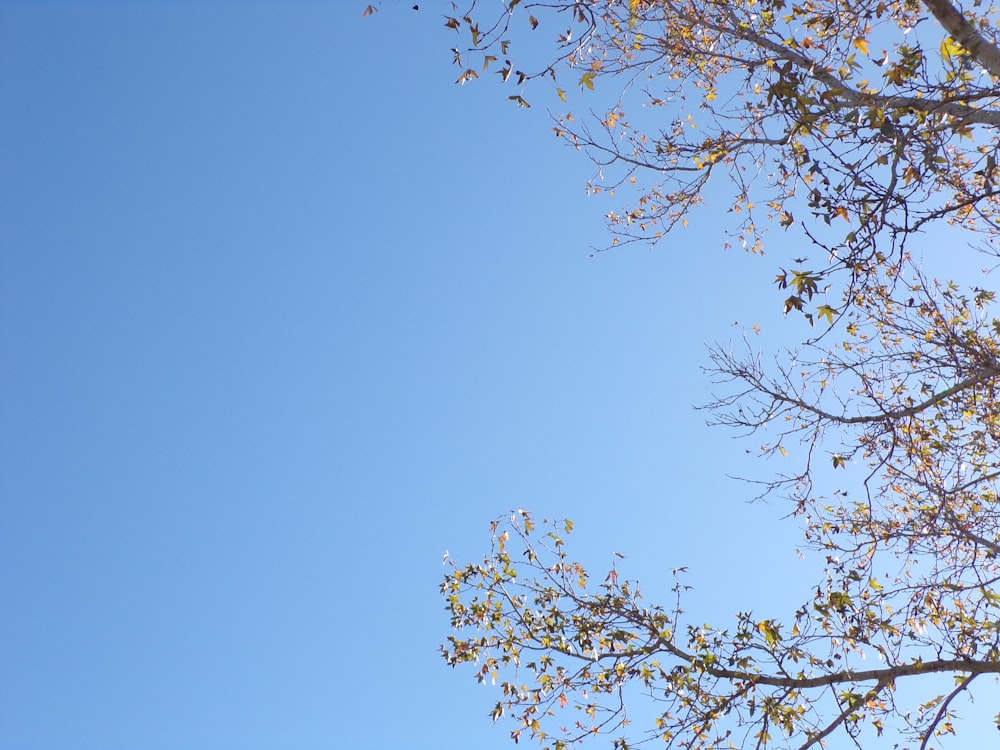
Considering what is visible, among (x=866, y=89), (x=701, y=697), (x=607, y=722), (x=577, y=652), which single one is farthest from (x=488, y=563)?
(x=866, y=89)

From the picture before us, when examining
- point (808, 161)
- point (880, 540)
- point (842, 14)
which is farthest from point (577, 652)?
point (842, 14)

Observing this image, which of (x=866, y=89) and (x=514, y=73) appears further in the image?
(x=866, y=89)

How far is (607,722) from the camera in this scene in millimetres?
7324

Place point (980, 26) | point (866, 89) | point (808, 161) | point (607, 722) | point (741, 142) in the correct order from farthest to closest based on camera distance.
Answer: point (741, 142) < point (607, 722) < point (866, 89) < point (980, 26) < point (808, 161)

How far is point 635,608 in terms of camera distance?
752 centimetres

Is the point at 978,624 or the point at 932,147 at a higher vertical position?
the point at 932,147

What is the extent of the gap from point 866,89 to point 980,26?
91 centimetres

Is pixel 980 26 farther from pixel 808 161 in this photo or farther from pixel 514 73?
pixel 514 73

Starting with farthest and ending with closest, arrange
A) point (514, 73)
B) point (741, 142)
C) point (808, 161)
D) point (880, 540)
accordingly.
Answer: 1. point (741, 142)
2. point (880, 540)
3. point (514, 73)
4. point (808, 161)

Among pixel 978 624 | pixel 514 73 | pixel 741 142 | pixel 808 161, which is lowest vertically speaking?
pixel 978 624

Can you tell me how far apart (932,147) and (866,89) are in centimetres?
234

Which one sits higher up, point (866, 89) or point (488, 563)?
point (866, 89)

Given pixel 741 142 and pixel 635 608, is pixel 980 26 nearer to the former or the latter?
pixel 741 142

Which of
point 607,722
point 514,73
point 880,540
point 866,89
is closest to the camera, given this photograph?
point 514,73
